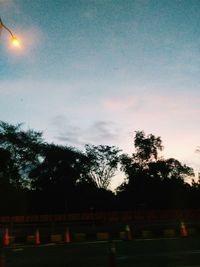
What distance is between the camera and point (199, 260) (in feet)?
34.7

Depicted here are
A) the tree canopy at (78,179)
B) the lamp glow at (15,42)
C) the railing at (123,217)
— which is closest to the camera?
the lamp glow at (15,42)

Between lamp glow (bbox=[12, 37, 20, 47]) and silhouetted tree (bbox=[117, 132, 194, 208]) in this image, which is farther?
silhouetted tree (bbox=[117, 132, 194, 208])

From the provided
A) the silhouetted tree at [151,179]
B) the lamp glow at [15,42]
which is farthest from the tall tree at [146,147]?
the lamp glow at [15,42]

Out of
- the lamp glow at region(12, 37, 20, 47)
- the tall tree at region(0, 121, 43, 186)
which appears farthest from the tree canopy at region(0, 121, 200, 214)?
the lamp glow at region(12, 37, 20, 47)

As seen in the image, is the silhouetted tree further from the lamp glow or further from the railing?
the lamp glow

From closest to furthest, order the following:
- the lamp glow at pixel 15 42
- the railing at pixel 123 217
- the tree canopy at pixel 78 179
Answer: the lamp glow at pixel 15 42 < the railing at pixel 123 217 < the tree canopy at pixel 78 179

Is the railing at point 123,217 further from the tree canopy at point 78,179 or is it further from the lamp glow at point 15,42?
the lamp glow at point 15,42

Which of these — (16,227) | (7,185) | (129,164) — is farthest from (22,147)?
(16,227)

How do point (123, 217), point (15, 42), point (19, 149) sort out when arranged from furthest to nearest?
1. point (19, 149)
2. point (123, 217)
3. point (15, 42)

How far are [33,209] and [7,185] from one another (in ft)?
18.8

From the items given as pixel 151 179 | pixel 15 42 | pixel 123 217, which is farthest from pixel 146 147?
pixel 15 42

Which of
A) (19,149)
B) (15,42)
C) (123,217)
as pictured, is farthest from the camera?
(19,149)

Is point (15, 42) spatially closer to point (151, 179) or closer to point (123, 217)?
point (123, 217)

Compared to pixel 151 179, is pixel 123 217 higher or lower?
lower
